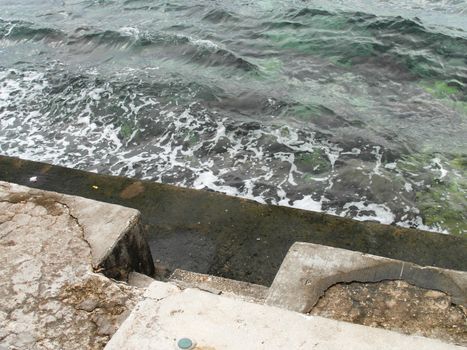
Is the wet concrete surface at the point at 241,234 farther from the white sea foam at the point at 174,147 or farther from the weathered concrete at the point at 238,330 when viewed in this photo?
the weathered concrete at the point at 238,330

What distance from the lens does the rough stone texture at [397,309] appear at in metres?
2.56

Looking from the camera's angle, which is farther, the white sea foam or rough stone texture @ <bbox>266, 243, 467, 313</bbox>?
the white sea foam

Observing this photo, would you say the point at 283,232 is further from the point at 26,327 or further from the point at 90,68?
the point at 90,68

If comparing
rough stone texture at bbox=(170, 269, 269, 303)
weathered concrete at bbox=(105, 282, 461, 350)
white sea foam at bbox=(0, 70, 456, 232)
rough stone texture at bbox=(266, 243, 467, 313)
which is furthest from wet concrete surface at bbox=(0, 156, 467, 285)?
weathered concrete at bbox=(105, 282, 461, 350)

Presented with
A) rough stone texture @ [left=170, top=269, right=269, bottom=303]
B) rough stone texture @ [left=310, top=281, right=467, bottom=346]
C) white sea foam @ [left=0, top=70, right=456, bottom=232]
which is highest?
rough stone texture @ [left=310, top=281, right=467, bottom=346]

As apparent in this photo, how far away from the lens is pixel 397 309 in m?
2.70

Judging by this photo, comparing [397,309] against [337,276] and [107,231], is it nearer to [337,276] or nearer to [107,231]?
[337,276]

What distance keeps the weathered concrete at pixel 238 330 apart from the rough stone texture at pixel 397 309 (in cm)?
38

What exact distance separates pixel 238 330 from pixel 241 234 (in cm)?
184

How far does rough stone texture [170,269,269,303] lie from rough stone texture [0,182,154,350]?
0.50m

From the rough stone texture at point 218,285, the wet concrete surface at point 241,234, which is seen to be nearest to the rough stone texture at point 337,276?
the rough stone texture at point 218,285

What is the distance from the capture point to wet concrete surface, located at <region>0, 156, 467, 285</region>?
149 inches

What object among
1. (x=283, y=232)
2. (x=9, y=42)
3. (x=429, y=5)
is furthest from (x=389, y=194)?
(x=9, y=42)

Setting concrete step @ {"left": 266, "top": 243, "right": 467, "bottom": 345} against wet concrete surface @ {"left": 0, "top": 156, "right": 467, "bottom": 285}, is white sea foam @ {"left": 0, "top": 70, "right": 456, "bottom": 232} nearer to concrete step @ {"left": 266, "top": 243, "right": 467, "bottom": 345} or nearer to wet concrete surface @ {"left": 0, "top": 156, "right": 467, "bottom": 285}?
wet concrete surface @ {"left": 0, "top": 156, "right": 467, "bottom": 285}
